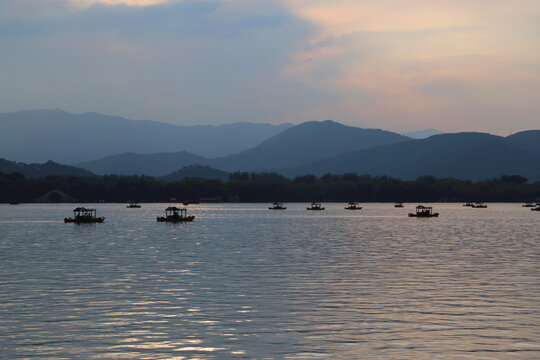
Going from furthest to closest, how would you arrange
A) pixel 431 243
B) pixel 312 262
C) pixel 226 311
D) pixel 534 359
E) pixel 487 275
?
1. pixel 431 243
2. pixel 312 262
3. pixel 487 275
4. pixel 226 311
5. pixel 534 359

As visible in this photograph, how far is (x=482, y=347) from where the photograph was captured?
24812mm

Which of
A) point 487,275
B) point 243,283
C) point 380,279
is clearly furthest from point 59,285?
point 487,275

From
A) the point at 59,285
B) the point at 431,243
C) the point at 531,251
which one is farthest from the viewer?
the point at 431,243

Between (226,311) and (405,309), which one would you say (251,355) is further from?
(405,309)

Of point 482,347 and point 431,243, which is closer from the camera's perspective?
point 482,347

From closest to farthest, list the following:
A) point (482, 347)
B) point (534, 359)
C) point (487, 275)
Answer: point (534, 359) → point (482, 347) → point (487, 275)

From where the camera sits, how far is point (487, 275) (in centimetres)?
4688

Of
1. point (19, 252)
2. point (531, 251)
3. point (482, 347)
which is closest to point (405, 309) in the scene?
point (482, 347)

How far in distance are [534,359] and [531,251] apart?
4734 cm

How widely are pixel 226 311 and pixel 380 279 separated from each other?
1509 cm

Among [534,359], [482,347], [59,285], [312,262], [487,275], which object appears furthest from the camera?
[312,262]

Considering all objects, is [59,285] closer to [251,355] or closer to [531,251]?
[251,355]

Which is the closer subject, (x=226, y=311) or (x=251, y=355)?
(x=251, y=355)

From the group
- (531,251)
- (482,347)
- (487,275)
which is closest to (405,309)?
(482,347)
